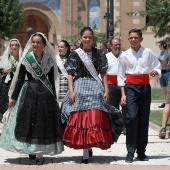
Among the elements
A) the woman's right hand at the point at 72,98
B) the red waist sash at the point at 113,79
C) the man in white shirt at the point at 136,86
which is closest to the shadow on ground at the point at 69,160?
the man in white shirt at the point at 136,86

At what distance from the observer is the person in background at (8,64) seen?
11.4 meters

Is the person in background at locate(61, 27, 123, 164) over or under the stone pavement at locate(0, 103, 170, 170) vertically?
over

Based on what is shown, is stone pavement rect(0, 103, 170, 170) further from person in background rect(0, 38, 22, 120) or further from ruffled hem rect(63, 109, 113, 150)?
person in background rect(0, 38, 22, 120)

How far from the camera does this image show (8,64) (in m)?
11.8

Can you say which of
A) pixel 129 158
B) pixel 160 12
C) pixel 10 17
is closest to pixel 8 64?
pixel 129 158

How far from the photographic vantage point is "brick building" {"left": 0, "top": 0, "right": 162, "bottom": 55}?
35844 millimetres

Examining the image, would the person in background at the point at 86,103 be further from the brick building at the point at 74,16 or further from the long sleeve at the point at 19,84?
the brick building at the point at 74,16

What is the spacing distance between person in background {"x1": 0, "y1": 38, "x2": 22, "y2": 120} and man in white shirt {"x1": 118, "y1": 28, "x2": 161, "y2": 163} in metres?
2.73

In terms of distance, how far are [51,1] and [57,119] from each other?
2757 cm

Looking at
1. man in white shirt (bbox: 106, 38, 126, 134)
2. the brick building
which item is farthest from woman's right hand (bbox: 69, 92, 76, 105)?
the brick building

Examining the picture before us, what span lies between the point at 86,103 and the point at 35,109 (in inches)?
29.9

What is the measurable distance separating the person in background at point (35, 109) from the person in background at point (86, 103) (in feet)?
0.71
